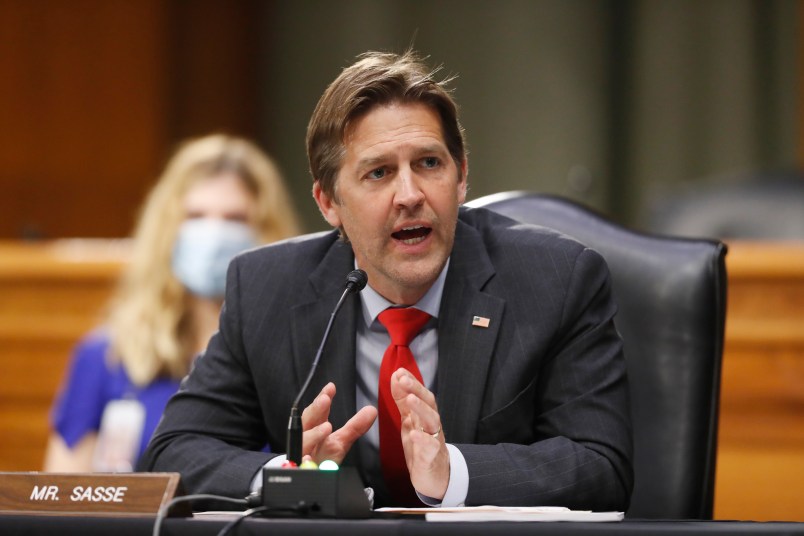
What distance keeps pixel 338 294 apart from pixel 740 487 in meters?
1.67

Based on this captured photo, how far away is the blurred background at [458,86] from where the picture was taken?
6141 millimetres

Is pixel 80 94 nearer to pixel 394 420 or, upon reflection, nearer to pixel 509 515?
pixel 394 420

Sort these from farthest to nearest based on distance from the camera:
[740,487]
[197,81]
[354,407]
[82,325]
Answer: [197,81] < [82,325] < [740,487] < [354,407]

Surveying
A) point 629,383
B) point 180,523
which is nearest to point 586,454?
point 629,383

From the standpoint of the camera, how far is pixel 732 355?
132 inches

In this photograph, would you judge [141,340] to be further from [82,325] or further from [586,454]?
[586,454]

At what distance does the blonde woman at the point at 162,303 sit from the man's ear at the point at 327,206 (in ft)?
3.07

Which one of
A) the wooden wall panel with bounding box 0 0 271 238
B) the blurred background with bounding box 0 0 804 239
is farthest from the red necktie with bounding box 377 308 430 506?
the wooden wall panel with bounding box 0 0 271 238

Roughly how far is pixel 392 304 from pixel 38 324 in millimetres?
2128

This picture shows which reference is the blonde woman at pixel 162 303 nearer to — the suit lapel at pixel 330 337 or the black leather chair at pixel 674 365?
the suit lapel at pixel 330 337

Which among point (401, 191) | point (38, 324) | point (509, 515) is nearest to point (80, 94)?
point (38, 324)

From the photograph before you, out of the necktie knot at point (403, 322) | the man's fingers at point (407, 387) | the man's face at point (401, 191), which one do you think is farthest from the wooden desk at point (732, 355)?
the man's fingers at point (407, 387)

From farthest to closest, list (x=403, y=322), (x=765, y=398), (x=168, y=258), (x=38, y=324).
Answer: (x=38, y=324) → (x=765, y=398) → (x=168, y=258) → (x=403, y=322)

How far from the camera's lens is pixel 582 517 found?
139 centimetres
